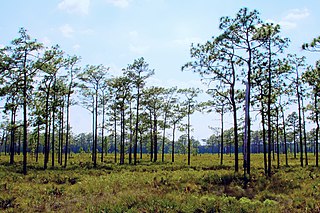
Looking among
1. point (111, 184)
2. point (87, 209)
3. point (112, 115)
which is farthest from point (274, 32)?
point (112, 115)

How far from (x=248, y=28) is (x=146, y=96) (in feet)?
94.9

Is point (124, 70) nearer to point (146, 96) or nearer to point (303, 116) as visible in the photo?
point (146, 96)

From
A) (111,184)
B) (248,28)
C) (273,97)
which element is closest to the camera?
(111,184)

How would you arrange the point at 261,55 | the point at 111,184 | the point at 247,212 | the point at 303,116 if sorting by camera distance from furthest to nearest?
the point at 303,116, the point at 261,55, the point at 111,184, the point at 247,212

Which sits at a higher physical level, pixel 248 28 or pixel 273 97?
pixel 248 28

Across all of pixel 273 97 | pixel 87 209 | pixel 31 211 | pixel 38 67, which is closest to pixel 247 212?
pixel 87 209

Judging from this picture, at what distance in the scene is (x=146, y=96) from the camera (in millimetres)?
48406

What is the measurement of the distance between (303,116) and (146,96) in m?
24.0

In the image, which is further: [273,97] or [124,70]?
[124,70]

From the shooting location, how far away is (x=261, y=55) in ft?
74.6

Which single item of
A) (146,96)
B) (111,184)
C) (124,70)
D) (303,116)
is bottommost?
(111,184)

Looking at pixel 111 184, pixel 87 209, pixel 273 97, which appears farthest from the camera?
pixel 273 97

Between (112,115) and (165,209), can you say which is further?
(112,115)

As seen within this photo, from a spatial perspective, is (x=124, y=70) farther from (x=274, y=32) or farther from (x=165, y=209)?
(x=165, y=209)
